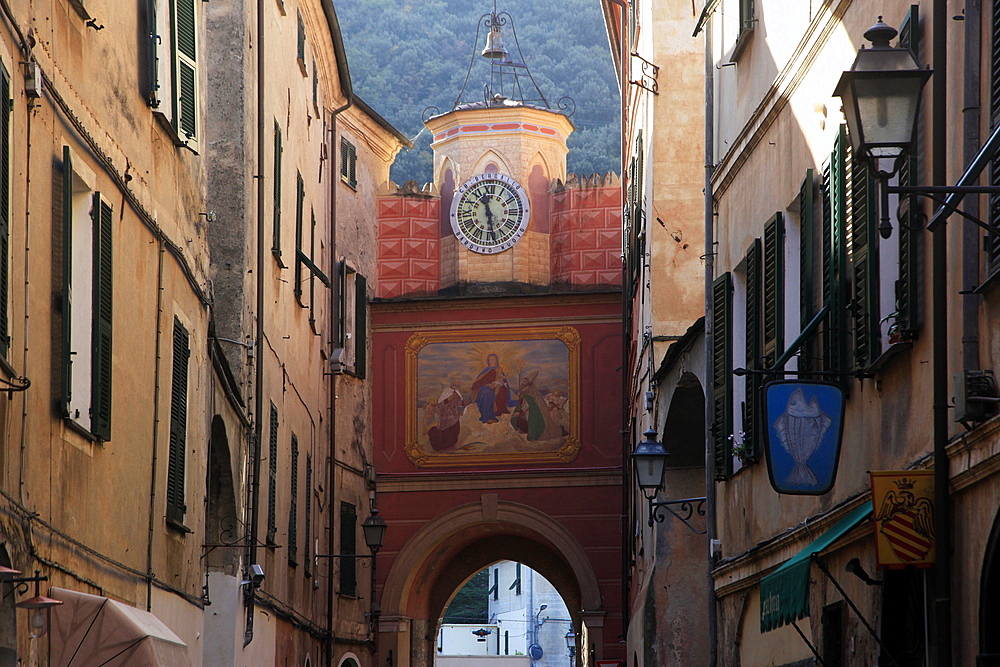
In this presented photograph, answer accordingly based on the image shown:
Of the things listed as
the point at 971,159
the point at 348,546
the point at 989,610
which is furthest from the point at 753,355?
the point at 348,546

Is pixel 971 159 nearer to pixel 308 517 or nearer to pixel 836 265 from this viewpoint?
pixel 836 265

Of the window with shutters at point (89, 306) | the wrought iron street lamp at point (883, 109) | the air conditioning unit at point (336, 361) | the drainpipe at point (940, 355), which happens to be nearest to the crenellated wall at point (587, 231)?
the air conditioning unit at point (336, 361)

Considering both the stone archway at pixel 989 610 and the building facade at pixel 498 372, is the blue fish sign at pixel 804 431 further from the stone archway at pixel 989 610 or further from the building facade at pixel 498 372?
the building facade at pixel 498 372

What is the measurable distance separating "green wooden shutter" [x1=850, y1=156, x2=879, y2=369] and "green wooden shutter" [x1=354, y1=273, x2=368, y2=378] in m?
19.4

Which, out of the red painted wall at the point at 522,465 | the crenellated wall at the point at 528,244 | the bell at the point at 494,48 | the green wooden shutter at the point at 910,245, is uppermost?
the bell at the point at 494,48

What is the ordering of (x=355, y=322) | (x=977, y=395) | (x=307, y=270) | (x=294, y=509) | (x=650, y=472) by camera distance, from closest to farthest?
(x=977, y=395)
(x=650, y=472)
(x=294, y=509)
(x=307, y=270)
(x=355, y=322)

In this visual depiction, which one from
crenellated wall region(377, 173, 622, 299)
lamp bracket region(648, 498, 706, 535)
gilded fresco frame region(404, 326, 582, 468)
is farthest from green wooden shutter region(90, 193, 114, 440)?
crenellated wall region(377, 173, 622, 299)

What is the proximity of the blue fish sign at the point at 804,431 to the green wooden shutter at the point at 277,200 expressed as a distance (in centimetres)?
936

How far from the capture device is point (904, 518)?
5.96m

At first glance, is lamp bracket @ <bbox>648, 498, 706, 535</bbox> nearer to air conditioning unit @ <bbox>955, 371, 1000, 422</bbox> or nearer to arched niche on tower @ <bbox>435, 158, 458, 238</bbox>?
air conditioning unit @ <bbox>955, 371, 1000, 422</bbox>

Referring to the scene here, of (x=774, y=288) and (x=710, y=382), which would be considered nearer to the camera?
(x=774, y=288)

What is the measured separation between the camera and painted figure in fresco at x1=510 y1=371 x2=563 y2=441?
2788 cm

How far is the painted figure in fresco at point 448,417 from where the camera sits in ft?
92.1

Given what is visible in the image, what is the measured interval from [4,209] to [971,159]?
372 cm
